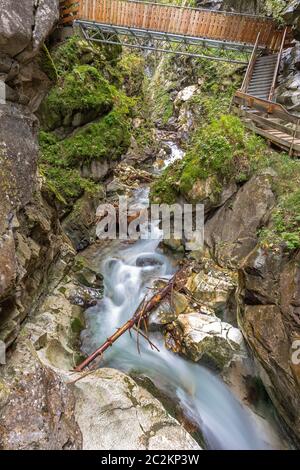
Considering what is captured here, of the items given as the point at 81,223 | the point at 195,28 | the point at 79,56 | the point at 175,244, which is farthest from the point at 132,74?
the point at 175,244

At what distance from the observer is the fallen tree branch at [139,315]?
19.7ft

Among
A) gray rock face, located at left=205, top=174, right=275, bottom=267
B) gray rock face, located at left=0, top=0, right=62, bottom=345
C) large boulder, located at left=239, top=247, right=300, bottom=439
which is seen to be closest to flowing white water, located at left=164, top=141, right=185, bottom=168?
gray rock face, located at left=205, top=174, right=275, bottom=267

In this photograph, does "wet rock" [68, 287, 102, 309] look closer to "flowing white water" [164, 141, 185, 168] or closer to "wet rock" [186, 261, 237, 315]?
"wet rock" [186, 261, 237, 315]

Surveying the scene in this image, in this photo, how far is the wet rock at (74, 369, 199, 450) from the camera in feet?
13.1

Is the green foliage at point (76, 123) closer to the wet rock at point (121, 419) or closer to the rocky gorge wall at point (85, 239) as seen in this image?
the rocky gorge wall at point (85, 239)

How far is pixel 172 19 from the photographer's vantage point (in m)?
12.6

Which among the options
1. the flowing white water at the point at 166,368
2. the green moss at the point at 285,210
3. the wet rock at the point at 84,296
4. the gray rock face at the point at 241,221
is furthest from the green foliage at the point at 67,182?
the green moss at the point at 285,210

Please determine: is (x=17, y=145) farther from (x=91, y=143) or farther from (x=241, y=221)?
(x=241, y=221)

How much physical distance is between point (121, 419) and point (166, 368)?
2223 millimetres

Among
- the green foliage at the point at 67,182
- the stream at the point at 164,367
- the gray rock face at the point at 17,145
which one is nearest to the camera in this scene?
the gray rock face at the point at 17,145

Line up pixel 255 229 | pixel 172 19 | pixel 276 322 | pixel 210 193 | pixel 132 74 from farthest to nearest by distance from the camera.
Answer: pixel 132 74
pixel 172 19
pixel 210 193
pixel 255 229
pixel 276 322

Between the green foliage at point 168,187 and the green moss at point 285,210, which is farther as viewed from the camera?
the green foliage at point 168,187

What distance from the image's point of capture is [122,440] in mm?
4016
